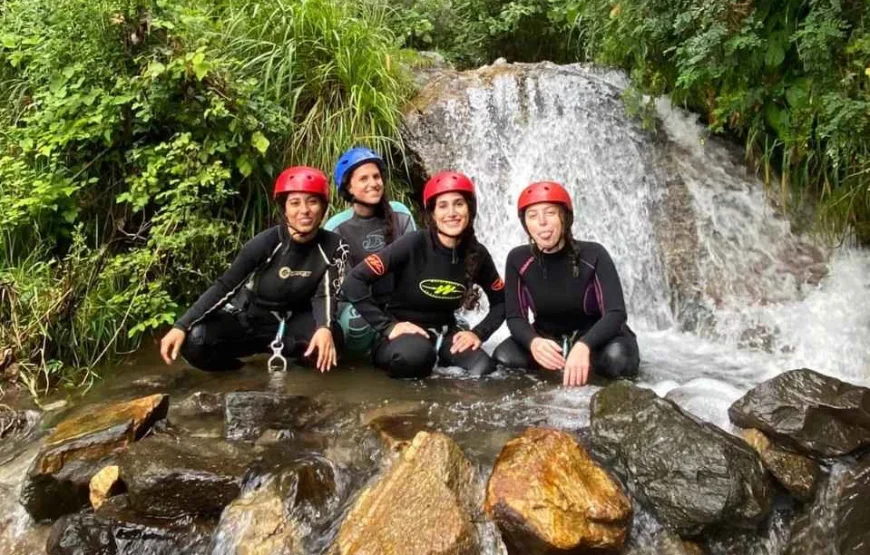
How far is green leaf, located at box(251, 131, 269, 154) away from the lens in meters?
5.20

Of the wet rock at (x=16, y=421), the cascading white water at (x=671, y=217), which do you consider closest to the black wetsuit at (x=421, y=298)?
the cascading white water at (x=671, y=217)

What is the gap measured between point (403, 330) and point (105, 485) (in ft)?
6.15

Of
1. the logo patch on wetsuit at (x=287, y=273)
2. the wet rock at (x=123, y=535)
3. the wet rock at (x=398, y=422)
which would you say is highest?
the logo patch on wetsuit at (x=287, y=273)

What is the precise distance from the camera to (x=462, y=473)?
296 centimetres

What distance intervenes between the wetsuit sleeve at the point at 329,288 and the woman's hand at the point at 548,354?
1.26m

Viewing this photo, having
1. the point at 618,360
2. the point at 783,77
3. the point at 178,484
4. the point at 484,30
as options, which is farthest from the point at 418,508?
the point at 484,30

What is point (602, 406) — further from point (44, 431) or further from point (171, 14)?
point (171, 14)

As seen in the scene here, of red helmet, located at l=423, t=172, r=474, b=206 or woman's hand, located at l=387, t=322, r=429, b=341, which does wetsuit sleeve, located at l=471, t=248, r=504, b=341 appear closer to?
woman's hand, located at l=387, t=322, r=429, b=341

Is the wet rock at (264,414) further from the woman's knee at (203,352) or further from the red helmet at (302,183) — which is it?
the red helmet at (302,183)

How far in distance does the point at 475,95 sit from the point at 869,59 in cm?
350

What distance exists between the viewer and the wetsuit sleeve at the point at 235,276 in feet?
13.7

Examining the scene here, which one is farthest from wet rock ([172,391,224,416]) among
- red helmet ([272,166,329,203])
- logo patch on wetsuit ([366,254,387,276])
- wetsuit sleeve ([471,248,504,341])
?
wetsuit sleeve ([471,248,504,341])

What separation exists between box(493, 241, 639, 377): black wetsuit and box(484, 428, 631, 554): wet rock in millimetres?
1158

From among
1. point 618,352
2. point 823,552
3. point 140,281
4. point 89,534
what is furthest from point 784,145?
point 89,534
